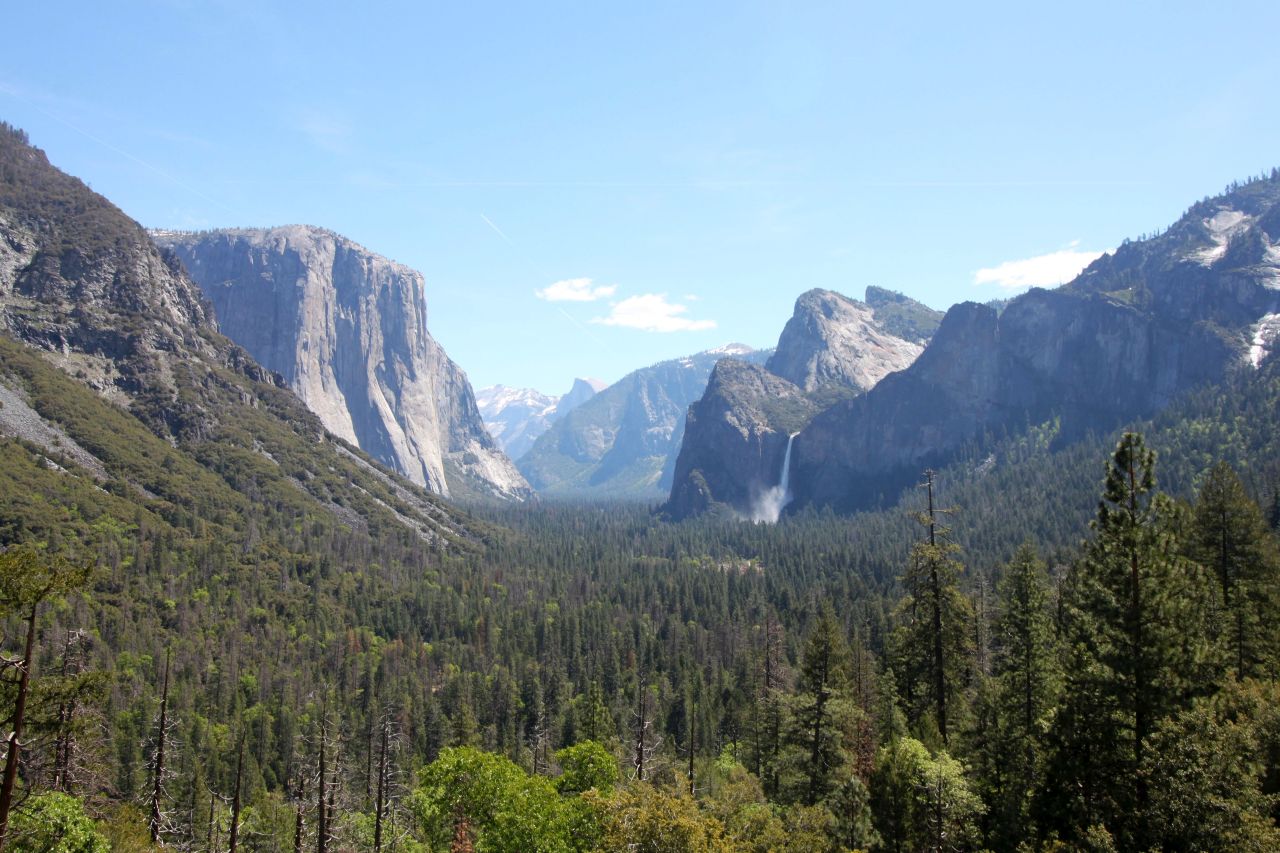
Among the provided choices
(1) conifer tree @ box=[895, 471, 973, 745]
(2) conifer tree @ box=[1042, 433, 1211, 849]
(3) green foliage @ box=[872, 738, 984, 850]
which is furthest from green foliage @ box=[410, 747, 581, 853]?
(2) conifer tree @ box=[1042, 433, 1211, 849]

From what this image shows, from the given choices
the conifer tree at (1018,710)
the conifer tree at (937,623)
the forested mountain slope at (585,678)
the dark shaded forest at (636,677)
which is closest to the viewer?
the dark shaded forest at (636,677)

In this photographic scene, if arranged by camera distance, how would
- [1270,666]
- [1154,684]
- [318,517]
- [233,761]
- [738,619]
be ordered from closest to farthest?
[1154,684], [1270,666], [233,761], [738,619], [318,517]

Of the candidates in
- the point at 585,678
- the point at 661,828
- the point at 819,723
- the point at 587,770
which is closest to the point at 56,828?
the point at 661,828

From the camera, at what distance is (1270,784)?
2591 cm

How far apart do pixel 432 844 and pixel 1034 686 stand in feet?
106

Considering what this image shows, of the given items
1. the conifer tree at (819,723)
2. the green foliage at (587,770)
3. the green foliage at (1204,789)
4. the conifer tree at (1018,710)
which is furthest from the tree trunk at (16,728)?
the conifer tree at (819,723)

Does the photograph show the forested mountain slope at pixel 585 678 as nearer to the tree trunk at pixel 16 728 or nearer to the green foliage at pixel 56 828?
the green foliage at pixel 56 828

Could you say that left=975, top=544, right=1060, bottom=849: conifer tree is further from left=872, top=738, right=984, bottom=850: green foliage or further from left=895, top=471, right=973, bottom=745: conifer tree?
left=895, top=471, right=973, bottom=745: conifer tree

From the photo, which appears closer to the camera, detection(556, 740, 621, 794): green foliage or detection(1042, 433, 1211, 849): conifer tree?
detection(1042, 433, 1211, 849): conifer tree

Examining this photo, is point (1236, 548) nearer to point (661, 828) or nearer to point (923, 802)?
point (923, 802)

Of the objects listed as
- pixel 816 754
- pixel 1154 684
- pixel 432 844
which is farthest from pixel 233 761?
pixel 1154 684

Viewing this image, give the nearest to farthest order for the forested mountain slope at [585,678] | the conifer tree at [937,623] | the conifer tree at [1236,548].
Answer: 1. the forested mountain slope at [585,678]
2. the conifer tree at [937,623]
3. the conifer tree at [1236,548]

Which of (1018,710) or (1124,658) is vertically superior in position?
(1124,658)

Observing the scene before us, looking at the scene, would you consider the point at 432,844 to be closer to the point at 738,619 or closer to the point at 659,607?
the point at 738,619
